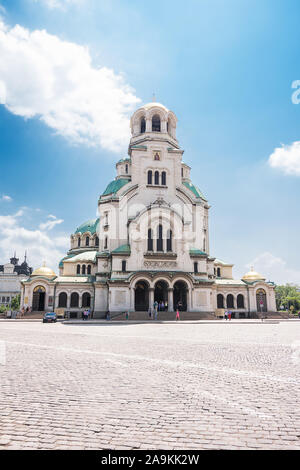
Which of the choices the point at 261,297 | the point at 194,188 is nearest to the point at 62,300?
Result: the point at 194,188

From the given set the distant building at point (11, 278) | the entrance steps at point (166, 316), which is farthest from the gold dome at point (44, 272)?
the distant building at point (11, 278)

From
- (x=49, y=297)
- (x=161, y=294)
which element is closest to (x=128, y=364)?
(x=161, y=294)

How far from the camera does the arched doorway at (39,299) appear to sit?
161 feet

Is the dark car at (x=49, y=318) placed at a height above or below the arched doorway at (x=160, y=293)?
below

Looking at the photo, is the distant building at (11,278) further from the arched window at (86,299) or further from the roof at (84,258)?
the arched window at (86,299)

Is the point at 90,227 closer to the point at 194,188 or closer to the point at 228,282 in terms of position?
the point at 194,188

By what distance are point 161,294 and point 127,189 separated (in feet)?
55.2

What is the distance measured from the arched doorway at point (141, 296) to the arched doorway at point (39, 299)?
14.3m

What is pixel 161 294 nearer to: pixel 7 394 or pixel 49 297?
pixel 49 297

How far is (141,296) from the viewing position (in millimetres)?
47875

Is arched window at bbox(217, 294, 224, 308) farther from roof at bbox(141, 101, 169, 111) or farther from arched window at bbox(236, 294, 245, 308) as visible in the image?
roof at bbox(141, 101, 169, 111)

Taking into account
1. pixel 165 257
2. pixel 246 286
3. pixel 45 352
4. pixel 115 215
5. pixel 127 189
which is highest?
pixel 127 189

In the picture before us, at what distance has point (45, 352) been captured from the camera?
41.3ft
